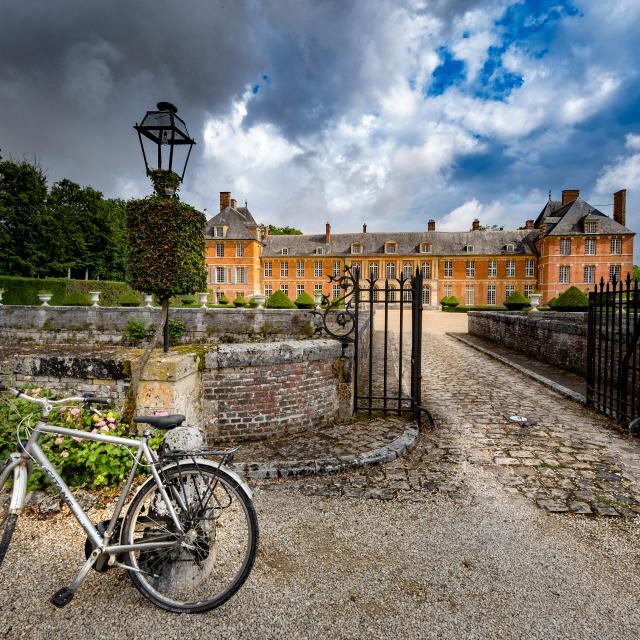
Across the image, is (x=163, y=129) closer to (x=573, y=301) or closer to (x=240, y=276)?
(x=573, y=301)

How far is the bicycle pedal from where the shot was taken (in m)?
2.04

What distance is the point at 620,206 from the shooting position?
40875 mm

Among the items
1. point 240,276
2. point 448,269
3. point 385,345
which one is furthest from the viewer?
point 448,269

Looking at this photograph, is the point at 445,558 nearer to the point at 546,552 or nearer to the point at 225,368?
the point at 546,552

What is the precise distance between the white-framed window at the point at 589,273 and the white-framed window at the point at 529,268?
19.0 ft

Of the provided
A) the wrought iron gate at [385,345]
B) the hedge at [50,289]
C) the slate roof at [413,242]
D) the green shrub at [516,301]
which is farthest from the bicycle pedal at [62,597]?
the slate roof at [413,242]

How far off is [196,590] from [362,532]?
1201 mm

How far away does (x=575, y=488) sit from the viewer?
11.8 feet

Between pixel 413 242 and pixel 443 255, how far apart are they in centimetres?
414

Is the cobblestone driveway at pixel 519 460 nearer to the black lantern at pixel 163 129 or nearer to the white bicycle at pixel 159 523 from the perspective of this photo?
the white bicycle at pixel 159 523

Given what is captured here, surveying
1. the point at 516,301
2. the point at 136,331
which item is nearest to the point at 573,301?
the point at 516,301

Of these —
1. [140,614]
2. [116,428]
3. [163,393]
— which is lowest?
[140,614]

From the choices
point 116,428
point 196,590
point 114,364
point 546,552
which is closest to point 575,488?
point 546,552

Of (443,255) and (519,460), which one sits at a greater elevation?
(443,255)
